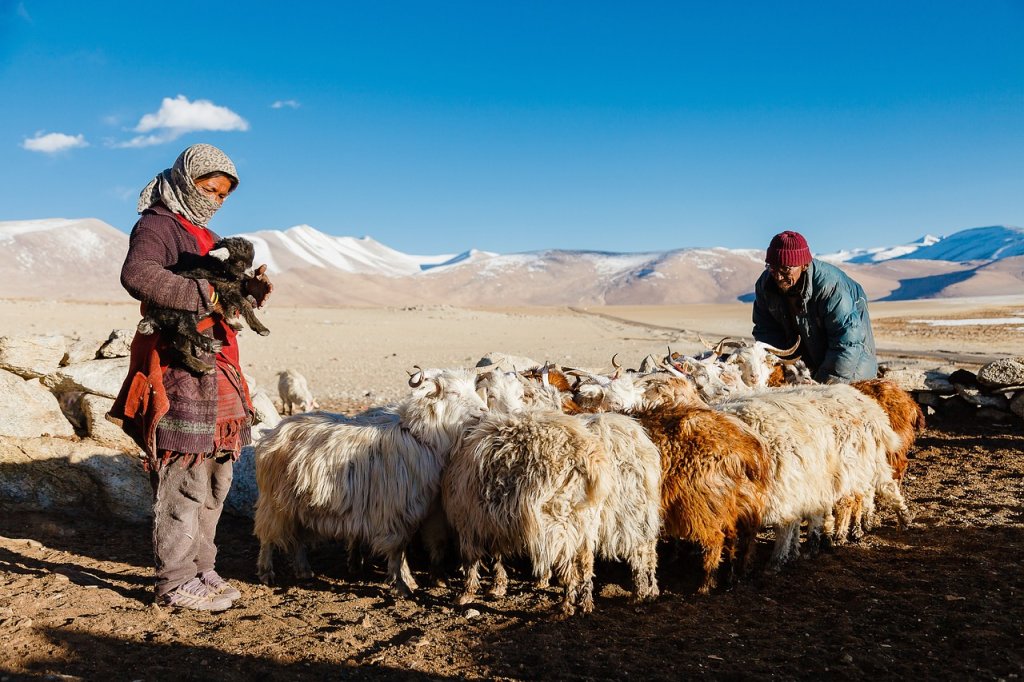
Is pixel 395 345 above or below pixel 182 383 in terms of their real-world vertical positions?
below

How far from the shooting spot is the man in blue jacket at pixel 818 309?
6.02 meters

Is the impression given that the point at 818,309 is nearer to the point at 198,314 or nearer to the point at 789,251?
the point at 789,251

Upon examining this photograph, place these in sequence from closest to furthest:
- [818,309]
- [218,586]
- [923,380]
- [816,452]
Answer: [218,586] < [816,452] < [818,309] < [923,380]

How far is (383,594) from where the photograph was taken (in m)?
4.37

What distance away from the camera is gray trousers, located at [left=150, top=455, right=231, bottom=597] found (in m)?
3.79

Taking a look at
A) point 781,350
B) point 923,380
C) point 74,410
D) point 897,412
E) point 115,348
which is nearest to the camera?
point 897,412

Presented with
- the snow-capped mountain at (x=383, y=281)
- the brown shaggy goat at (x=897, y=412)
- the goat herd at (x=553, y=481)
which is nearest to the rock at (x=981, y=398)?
the brown shaggy goat at (x=897, y=412)

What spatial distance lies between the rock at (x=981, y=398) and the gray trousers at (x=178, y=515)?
365 inches

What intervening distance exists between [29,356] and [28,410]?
0.54 metres

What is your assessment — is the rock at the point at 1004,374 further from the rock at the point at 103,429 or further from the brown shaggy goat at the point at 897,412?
the rock at the point at 103,429

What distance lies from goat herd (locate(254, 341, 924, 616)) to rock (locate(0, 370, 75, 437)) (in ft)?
9.59

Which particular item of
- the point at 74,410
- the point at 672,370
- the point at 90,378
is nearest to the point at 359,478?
the point at 672,370

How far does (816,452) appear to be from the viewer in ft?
15.6

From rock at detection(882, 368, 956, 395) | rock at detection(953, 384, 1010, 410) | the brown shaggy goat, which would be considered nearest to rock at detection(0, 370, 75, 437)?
the brown shaggy goat
